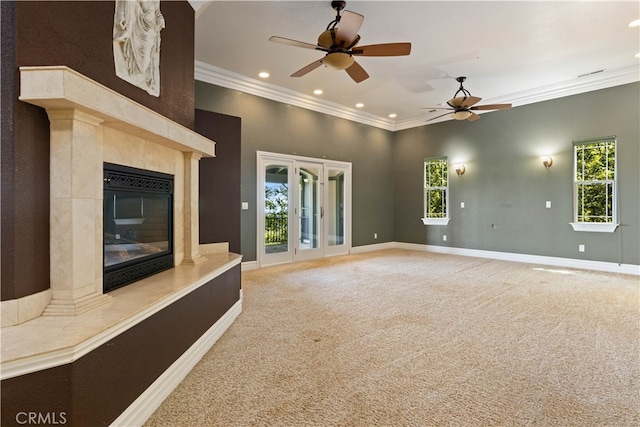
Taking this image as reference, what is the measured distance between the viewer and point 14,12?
1.49m

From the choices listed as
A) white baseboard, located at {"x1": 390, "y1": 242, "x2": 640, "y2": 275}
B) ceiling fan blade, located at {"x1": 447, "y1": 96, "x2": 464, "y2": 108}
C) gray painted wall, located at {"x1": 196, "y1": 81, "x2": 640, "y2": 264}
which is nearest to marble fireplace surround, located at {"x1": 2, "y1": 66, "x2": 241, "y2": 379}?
gray painted wall, located at {"x1": 196, "y1": 81, "x2": 640, "y2": 264}

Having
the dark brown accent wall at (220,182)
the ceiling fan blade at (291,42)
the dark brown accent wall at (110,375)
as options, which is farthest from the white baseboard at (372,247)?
the dark brown accent wall at (110,375)

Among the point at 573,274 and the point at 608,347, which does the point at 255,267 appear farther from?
the point at 573,274

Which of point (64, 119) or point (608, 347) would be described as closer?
point (64, 119)

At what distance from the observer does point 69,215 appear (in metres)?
1.67

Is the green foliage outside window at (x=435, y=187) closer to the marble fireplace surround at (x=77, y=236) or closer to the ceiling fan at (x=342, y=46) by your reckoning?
the ceiling fan at (x=342, y=46)

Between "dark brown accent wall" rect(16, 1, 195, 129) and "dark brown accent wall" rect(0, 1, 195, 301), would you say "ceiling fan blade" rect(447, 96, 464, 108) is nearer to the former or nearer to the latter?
"dark brown accent wall" rect(16, 1, 195, 129)

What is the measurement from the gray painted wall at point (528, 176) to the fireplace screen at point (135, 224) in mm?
6697

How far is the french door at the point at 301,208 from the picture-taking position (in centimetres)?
621

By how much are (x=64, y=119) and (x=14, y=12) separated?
48 cm

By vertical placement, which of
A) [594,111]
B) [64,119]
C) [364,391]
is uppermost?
[594,111]

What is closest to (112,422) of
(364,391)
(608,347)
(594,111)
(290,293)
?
(364,391)

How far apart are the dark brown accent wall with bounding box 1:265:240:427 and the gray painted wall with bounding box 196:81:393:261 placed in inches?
144

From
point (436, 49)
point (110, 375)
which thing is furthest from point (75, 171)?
point (436, 49)
